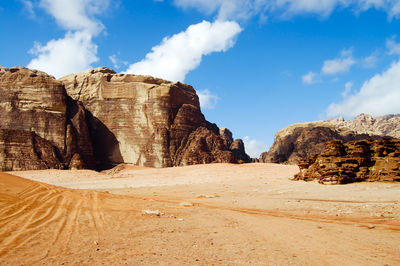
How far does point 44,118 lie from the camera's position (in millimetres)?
35562

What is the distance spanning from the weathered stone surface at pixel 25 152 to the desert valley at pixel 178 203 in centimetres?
10

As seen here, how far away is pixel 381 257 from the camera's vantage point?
4141 mm

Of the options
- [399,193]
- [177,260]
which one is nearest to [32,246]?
Answer: [177,260]

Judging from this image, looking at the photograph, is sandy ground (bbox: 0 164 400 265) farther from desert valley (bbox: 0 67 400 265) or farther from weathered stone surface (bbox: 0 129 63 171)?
weathered stone surface (bbox: 0 129 63 171)

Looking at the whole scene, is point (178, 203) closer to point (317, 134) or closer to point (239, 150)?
point (317, 134)

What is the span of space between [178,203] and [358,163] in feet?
30.3

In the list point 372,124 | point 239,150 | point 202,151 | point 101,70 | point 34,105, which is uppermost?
point 101,70

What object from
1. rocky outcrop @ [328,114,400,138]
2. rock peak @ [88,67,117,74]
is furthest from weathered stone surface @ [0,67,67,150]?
rocky outcrop @ [328,114,400,138]

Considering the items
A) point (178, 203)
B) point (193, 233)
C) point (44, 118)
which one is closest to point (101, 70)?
point (44, 118)

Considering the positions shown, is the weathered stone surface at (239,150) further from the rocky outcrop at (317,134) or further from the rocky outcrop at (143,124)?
the rocky outcrop at (143,124)

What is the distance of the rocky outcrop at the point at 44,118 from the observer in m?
34.2

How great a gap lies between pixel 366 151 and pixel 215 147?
24.0 meters

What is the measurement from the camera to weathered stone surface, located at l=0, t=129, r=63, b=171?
31.4 meters

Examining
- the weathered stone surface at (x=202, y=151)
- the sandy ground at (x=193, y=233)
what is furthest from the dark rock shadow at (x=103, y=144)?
the sandy ground at (x=193, y=233)
